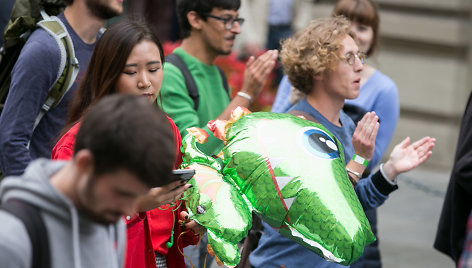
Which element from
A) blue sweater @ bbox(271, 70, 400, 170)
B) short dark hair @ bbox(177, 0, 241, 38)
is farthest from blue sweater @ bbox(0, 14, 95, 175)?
blue sweater @ bbox(271, 70, 400, 170)

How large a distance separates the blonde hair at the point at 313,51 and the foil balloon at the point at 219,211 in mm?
916

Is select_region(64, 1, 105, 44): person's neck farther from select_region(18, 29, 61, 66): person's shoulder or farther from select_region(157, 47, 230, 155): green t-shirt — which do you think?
select_region(157, 47, 230, 155): green t-shirt

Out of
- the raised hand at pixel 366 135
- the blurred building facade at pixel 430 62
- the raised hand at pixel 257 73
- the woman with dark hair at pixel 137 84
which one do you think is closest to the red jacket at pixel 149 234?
the woman with dark hair at pixel 137 84

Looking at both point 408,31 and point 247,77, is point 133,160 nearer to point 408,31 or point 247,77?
point 247,77

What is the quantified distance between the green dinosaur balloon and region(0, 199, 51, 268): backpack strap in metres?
1.08

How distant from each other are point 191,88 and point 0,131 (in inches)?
41.0

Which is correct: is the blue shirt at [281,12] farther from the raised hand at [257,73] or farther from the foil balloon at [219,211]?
the foil balloon at [219,211]

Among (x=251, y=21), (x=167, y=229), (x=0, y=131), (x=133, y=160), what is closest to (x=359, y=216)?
Result: (x=167, y=229)

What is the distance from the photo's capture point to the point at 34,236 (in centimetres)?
172

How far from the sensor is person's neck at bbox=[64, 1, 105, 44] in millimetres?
3744

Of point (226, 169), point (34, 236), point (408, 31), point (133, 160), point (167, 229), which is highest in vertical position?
point (133, 160)

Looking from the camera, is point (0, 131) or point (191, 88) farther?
point (191, 88)

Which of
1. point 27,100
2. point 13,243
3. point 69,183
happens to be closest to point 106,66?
point 27,100

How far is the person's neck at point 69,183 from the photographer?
1767 millimetres
